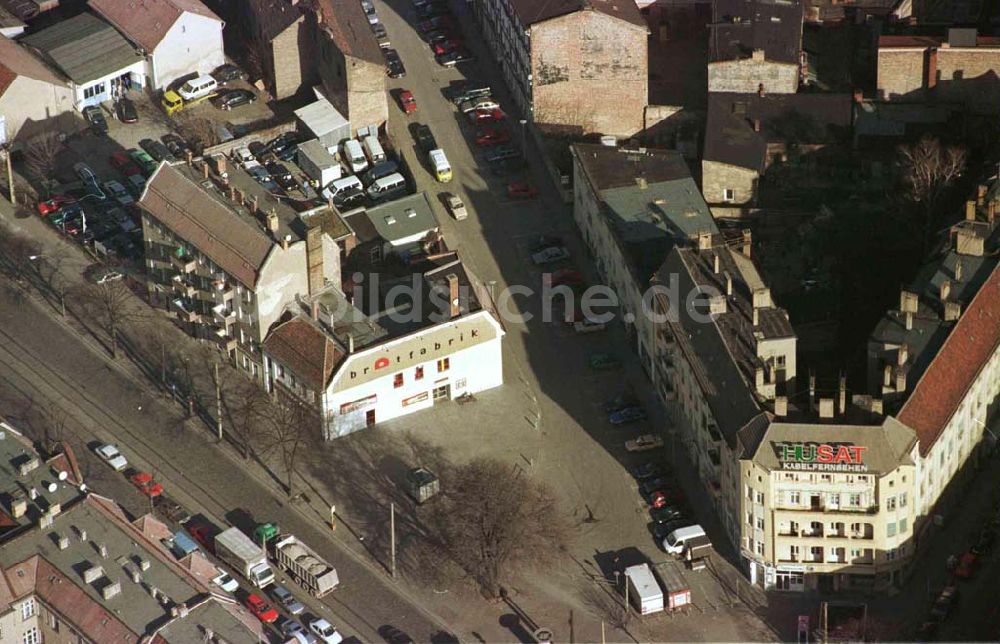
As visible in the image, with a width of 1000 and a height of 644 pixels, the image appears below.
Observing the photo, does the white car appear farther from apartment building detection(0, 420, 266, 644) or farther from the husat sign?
the husat sign

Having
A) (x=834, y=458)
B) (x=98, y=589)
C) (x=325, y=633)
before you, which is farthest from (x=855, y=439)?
(x=98, y=589)

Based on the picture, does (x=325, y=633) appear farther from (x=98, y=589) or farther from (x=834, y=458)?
(x=834, y=458)

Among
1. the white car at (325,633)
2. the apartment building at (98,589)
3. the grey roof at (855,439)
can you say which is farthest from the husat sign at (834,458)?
the apartment building at (98,589)

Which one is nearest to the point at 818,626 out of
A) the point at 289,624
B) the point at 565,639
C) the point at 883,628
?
the point at 883,628

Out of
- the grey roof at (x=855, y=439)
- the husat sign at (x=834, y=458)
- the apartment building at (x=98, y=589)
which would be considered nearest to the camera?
the apartment building at (x=98, y=589)

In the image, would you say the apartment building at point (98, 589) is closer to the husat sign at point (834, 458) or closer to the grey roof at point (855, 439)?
the grey roof at point (855, 439)

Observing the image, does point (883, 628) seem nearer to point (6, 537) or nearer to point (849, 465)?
point (849, 465)
